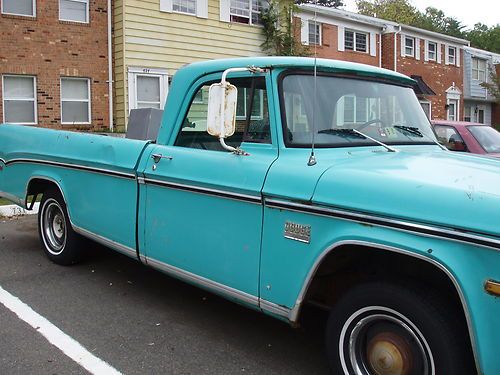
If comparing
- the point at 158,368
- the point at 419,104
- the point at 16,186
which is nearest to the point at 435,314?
the point at 158,368

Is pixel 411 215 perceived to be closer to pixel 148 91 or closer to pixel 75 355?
pixel 75 355

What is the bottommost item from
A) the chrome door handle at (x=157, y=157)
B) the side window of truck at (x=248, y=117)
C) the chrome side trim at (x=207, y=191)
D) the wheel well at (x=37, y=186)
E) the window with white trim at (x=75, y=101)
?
the wheel well at (x=37, y=186)

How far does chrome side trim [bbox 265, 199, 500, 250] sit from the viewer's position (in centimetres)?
225

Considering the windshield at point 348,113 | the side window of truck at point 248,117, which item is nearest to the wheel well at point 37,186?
the side window of truck at point 248,117

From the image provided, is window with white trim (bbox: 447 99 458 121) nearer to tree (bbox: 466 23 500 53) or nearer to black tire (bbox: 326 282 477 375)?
black tire (bbox: 326 282 477 375)

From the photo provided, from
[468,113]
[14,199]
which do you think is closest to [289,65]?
[14,199]

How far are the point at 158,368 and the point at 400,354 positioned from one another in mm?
1487

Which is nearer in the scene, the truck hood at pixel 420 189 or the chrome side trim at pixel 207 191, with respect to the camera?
the truck hood at pixel 420 189

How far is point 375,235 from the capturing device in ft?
8.52

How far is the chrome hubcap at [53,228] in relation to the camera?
18.0 ft

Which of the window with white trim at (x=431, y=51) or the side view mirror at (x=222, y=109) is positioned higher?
the window with white trim at (x=431, y=51)

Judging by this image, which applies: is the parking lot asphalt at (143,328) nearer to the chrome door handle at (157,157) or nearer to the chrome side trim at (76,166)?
A: the chrome side trim at (76,166)

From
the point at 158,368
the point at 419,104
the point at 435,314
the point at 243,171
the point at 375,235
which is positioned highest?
the point at 419,104

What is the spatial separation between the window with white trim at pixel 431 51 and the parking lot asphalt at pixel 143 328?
23.9m
